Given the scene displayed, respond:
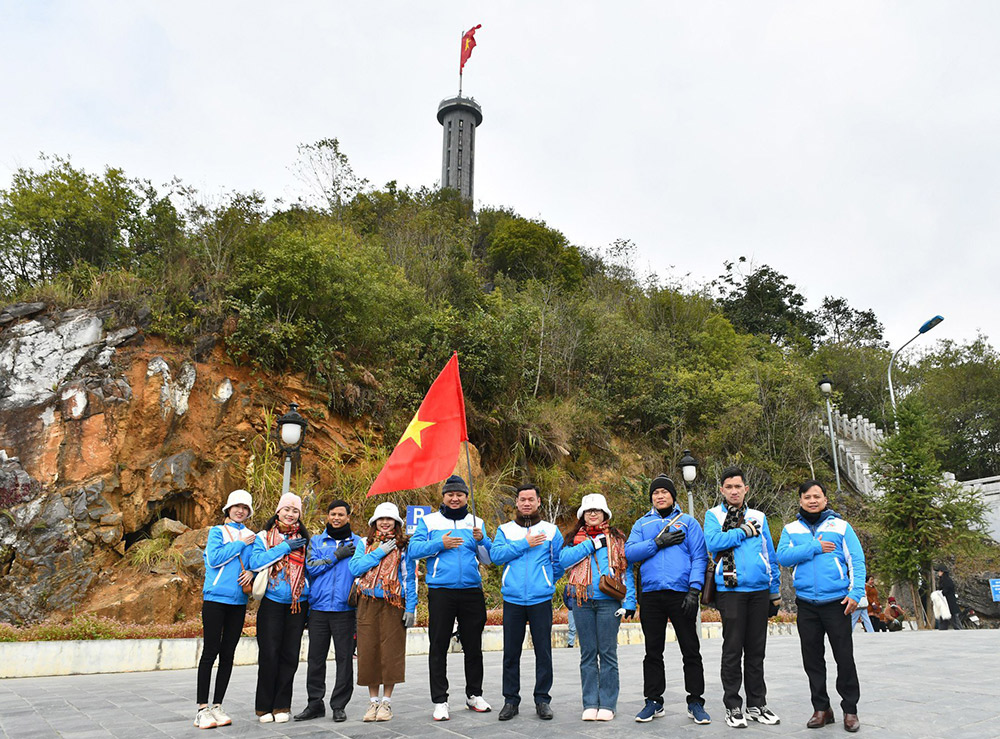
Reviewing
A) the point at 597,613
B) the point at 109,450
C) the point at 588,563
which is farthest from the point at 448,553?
the point at 109,450

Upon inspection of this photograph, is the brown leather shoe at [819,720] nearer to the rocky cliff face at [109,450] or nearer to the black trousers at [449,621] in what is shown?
the black trousers at [449,621]

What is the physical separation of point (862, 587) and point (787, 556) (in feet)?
1.73

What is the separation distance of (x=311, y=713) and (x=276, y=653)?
0.56 m

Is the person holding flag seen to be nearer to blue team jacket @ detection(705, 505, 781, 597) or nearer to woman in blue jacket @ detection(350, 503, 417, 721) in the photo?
woman in blue jacket @ detection(350, 503, 417, 721)

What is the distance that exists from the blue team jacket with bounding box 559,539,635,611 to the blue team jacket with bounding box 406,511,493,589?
A: 0.64 meters

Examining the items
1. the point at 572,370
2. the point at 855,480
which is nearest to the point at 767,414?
the point at 855,480

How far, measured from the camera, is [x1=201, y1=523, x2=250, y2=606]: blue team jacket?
520cm

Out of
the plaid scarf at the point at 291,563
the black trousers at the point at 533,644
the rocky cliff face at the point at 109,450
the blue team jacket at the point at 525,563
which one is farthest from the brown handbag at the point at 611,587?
the rocky cliff face at the point at 109,450

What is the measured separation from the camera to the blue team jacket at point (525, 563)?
5.36m

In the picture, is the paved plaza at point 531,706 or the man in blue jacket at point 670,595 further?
the man in blue jacket at point 670,595

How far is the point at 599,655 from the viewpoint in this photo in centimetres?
529

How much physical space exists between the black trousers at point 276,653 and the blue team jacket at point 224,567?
0.26 m

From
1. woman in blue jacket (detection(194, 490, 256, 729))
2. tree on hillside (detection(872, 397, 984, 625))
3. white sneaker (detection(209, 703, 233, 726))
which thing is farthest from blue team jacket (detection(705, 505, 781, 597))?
tree on hillside (detection(872, 397, 984, 625))

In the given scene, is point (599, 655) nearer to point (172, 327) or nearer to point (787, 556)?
point (787, 556)
